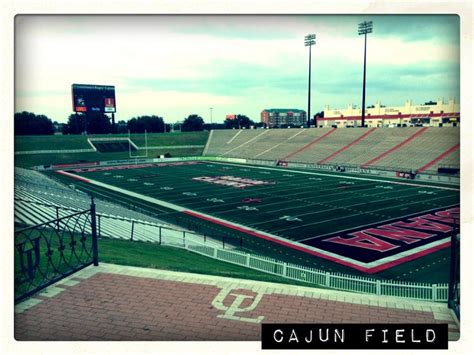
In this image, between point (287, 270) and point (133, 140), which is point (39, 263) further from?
point (133, 140)

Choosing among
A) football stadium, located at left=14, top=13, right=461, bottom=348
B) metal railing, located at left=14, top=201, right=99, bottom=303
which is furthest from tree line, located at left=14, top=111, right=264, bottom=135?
metal railing, located at left=14, top=201, right=99, bottom=303

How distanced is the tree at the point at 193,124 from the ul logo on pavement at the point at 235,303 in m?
74.4

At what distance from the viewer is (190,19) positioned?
5520 mm

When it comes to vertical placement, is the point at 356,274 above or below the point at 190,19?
below

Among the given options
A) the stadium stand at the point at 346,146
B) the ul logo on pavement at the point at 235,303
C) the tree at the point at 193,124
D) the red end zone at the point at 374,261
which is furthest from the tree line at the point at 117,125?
the ul logo on pavement at the point at 235,303

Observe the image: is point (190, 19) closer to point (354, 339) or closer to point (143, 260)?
point (354, 339)

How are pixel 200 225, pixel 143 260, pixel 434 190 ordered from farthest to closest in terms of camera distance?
pixel 434 190 → pixel 200 225 → pixel 143 260

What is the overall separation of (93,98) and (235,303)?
5835 cm

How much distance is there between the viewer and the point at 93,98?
195 ft

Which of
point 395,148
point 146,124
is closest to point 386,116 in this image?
point 395,148
